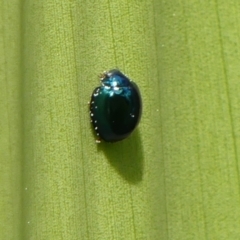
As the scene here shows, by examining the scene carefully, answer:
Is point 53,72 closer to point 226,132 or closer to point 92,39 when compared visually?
point 92,39

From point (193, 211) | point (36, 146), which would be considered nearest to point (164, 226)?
point (193, 211)

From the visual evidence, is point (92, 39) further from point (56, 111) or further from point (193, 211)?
point (193, 211)

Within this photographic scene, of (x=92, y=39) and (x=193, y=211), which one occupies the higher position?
(x=92, y=39)
